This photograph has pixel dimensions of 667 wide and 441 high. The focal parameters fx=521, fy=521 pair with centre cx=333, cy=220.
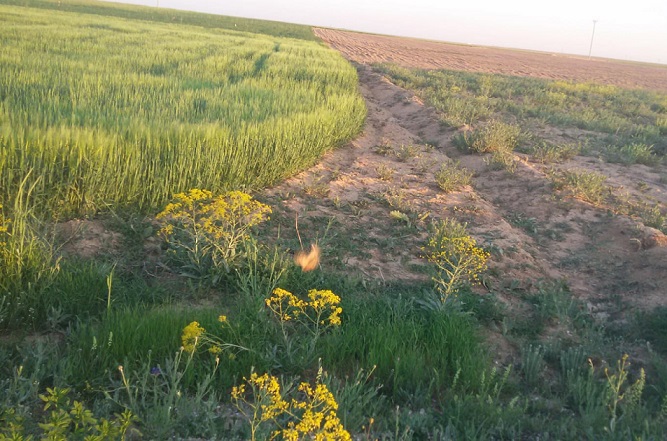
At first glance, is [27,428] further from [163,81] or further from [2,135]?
[163,81]

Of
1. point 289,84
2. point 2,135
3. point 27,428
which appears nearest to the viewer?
point 27,428

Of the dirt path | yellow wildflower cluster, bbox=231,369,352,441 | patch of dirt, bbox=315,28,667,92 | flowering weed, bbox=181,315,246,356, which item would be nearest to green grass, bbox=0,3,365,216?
the dirt path

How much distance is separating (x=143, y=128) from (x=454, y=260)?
3.10 m

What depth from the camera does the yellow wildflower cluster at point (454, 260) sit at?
376 cm

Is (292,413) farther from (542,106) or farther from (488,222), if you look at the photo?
(542,106)

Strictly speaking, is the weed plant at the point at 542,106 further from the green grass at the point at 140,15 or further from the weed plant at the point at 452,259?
the green grass at the point at 140,15

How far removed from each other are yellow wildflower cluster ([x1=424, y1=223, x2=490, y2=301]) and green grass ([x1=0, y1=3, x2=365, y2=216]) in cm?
212

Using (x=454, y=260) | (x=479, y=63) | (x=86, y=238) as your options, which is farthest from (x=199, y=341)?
(x=479, y=63)

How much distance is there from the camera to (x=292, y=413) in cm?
245

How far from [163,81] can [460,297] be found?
644 centimetres

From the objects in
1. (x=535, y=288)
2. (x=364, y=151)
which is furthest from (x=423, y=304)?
(x=364, y=151)

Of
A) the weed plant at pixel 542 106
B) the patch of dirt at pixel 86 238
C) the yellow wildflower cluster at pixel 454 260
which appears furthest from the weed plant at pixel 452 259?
the weed plant at pixel 542 106

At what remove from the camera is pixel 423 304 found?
3.67m

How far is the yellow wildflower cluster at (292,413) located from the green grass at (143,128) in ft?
8.29
